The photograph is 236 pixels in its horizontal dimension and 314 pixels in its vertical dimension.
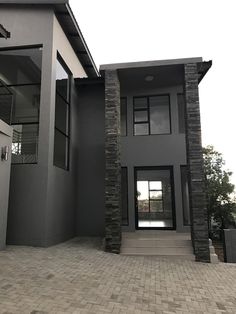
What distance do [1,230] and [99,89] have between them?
6.06 metres

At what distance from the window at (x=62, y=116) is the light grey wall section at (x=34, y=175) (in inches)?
28.4

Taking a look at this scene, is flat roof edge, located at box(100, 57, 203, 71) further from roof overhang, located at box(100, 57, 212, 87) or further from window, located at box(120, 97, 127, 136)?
window, located at box(120, 97, 127, 136)

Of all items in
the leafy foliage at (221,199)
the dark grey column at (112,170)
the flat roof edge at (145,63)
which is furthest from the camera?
the leafy foliage at (221,199)

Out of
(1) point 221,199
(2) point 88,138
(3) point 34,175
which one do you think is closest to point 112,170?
(3) point 34,175

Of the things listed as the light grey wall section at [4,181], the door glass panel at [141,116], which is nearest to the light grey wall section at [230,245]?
the door glass panel at [141,116]

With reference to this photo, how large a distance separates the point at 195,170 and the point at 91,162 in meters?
3.97

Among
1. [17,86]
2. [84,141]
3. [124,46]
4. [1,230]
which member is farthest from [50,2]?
[124,46]

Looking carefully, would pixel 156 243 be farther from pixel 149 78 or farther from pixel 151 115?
pixel 149 78

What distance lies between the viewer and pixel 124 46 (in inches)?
692

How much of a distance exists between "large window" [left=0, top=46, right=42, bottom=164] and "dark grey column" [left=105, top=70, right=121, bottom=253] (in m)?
2.03

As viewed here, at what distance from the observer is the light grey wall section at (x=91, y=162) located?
30.2 feet

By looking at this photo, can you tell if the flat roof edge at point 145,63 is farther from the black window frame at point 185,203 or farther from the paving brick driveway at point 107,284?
the paving brick driveway at point 107,284

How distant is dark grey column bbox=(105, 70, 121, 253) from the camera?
6.98m

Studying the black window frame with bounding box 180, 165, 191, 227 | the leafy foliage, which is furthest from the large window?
the leafy foliage
